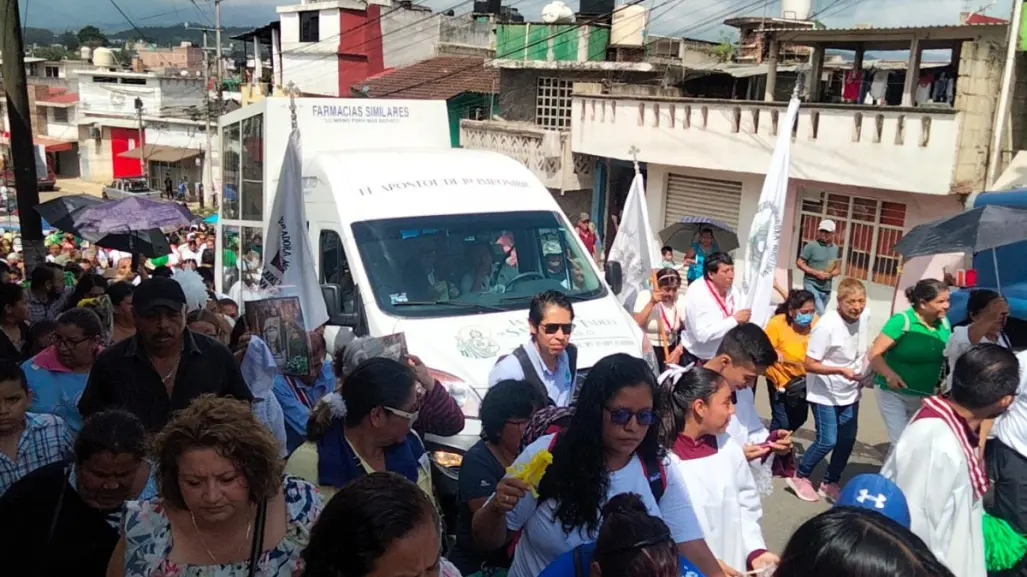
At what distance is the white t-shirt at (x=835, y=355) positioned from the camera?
19.6 ft

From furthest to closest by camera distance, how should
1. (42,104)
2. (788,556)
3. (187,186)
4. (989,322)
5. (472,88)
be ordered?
1. (42,104)
2. (187,186)
3. (472,88)
4. (989,322)
5. (788,556)

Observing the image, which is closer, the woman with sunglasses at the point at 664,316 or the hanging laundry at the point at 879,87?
the woman with sunglasses at the point at 664,316

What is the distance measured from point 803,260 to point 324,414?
911cm

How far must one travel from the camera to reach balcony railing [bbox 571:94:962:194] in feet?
44.1

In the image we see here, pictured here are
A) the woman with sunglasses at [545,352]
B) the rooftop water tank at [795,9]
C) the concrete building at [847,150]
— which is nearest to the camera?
the woman with sunglasses at [545,352]

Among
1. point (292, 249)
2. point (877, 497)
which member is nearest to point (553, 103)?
point (292, 249)

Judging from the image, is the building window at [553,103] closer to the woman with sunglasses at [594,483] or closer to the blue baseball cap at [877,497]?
the woman with sunglasses at [594,483]

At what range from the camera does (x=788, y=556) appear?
1898mm

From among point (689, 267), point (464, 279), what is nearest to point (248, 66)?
point (689, 267)

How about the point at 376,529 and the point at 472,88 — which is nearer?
the point at 376,529

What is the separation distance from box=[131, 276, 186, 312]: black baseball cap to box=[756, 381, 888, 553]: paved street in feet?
11.2

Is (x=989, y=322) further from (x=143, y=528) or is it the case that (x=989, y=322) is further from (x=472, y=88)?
(x=472, y=88)

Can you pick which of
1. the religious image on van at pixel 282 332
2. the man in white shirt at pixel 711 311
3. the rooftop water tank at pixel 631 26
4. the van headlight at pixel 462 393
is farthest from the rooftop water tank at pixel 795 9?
the religious image on van at pixel 282 332

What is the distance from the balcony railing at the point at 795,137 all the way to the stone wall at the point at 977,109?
0.70 feet
